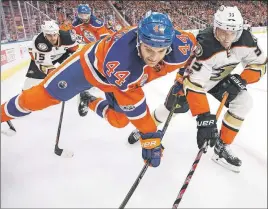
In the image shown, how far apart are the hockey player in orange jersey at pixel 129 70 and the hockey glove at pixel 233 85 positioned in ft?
1.21

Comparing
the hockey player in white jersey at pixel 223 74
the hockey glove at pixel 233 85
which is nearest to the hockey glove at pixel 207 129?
the hockey player in white jersey at pixel 223 74

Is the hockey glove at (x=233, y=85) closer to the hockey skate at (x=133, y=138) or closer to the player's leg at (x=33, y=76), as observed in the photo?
the hockey skate at (x=133, y=138)

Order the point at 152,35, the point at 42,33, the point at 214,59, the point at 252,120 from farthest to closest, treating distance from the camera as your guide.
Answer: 1. the point at 252,120
2. the point at 42,33
3. the point at 214,59
4. the point at 152,35

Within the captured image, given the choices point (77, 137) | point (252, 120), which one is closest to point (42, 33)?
point (77, 137)

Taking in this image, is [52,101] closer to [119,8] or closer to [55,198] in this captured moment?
[55,198]

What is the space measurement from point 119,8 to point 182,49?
0.44 meters

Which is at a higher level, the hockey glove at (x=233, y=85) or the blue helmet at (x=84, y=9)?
the blue helmet at (x=84, y=9)

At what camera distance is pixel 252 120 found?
213cm

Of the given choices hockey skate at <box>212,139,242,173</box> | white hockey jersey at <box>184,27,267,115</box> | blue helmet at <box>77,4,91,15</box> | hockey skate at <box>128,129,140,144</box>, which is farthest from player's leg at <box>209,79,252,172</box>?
blue helmet at <box>77,4,91,15</box>

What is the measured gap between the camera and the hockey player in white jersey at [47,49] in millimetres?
1940

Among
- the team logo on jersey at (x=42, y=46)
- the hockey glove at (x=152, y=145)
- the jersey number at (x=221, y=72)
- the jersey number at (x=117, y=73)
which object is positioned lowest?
→ the team logo on jersey at (x=42, y=46)

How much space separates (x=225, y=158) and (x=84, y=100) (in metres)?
0.96

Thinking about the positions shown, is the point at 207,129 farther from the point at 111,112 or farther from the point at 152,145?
the point at 111,112

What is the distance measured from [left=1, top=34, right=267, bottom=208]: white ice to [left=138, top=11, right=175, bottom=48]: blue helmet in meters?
0.71
